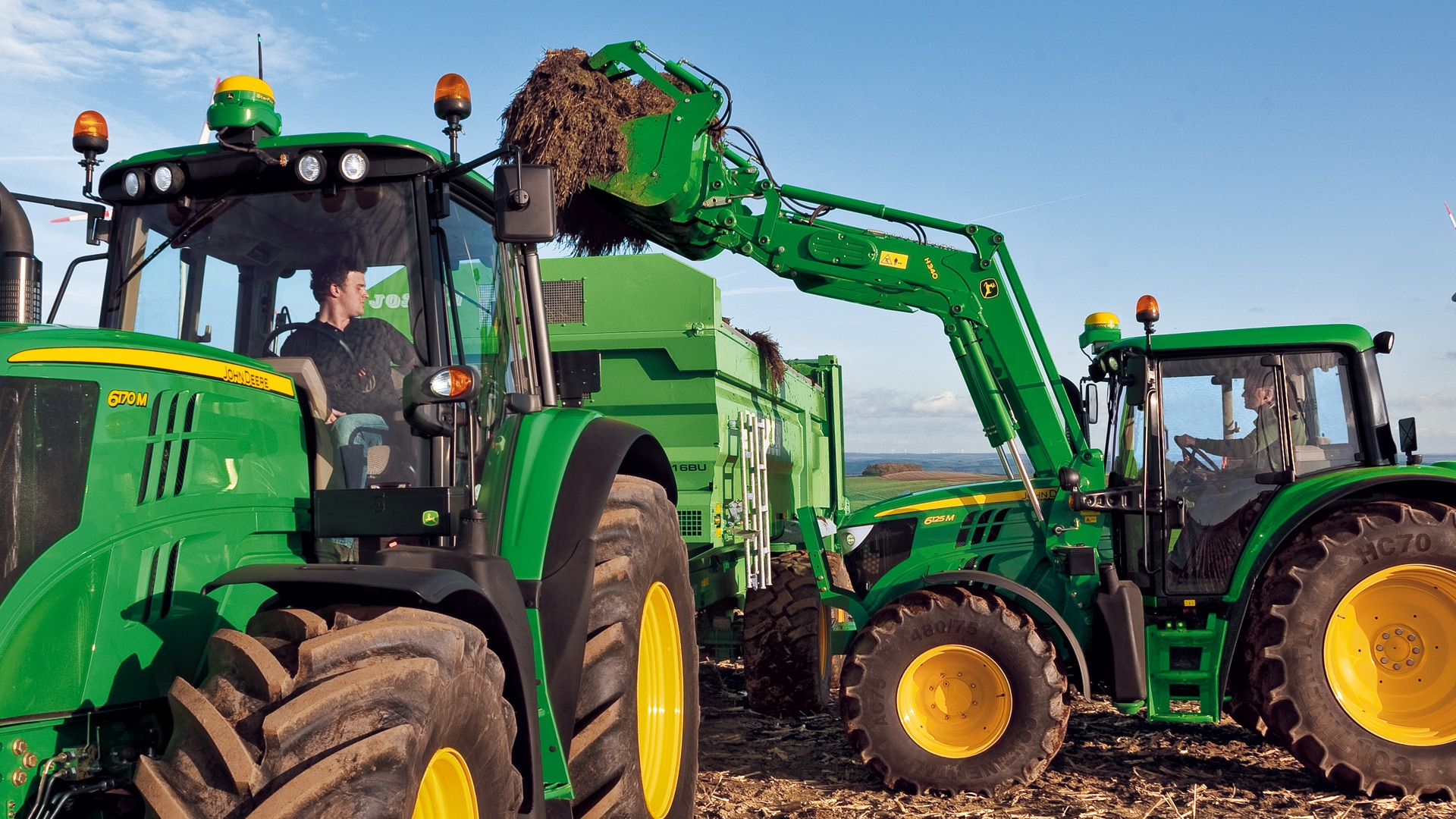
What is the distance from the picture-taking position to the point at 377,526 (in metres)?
3.00

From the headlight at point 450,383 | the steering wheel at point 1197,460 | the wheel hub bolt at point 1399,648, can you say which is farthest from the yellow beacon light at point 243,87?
the wheel hub bolt at point 1399,648

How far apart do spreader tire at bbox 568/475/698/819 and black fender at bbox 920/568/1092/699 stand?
5.50ft

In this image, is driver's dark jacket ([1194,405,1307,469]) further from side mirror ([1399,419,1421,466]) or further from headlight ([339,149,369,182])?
headlight ([339,149,369,182])

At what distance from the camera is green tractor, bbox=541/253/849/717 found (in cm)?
651

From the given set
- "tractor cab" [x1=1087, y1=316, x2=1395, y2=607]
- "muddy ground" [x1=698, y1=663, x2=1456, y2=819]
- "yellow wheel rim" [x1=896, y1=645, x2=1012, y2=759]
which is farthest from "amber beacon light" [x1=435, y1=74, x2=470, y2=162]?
"tractor cab" [x1=1087, y1=316, x2=1395, y2=607]

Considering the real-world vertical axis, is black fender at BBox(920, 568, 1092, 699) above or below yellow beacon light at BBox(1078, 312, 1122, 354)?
below

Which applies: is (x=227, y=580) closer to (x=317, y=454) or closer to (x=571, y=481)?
(x=317, y=454)

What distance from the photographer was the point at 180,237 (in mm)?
→ 3391

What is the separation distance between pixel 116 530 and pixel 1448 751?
5514 millimetres

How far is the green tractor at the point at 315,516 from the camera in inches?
88.7

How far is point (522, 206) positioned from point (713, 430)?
11.0ft

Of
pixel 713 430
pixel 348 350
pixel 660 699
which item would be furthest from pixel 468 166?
pixel 713 430

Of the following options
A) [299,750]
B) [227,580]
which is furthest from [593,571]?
[299,750]

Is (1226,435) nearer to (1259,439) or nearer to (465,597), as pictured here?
(1259,439)
